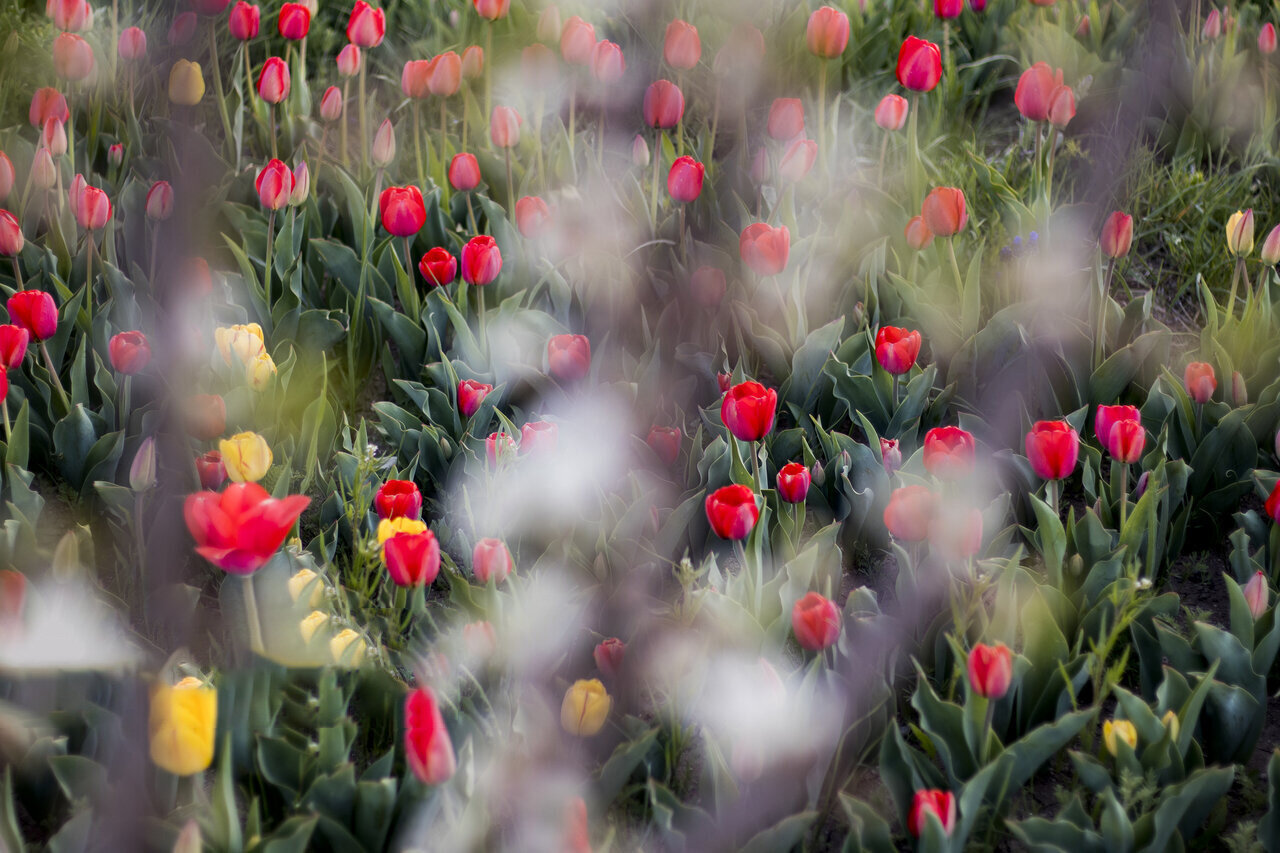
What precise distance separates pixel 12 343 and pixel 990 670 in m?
1.58

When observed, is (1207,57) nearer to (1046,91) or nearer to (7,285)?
(1046,91)

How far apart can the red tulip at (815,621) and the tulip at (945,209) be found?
3.23 ft

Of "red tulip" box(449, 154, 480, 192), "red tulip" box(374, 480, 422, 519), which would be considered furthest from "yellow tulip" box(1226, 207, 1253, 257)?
"red tulip" box(374, 480, 422, 519)

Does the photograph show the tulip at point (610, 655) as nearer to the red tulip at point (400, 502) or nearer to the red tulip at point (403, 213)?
the red tulip at point (400, 502)

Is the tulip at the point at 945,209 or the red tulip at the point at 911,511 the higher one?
the tulip at the point at 945,209

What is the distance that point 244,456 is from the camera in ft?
5.56

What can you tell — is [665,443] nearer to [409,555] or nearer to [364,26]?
[409,555]

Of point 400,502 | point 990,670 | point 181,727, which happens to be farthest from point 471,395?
point 990,670

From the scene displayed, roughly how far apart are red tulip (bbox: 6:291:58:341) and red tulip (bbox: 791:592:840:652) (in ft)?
4.34

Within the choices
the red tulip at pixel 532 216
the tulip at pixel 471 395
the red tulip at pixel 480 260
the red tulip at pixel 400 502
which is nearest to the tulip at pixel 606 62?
the red tulip at pixel 532 216

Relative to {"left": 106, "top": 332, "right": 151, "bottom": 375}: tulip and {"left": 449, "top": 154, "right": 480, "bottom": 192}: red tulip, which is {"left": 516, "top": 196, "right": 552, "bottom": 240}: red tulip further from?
{"left": 106, "top": 332, "right": 151, "bottom": 375}: tulip

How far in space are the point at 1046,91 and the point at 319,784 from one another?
1.85 meters

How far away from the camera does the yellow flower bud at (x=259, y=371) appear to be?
200 cm

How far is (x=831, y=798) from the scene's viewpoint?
156 cm
